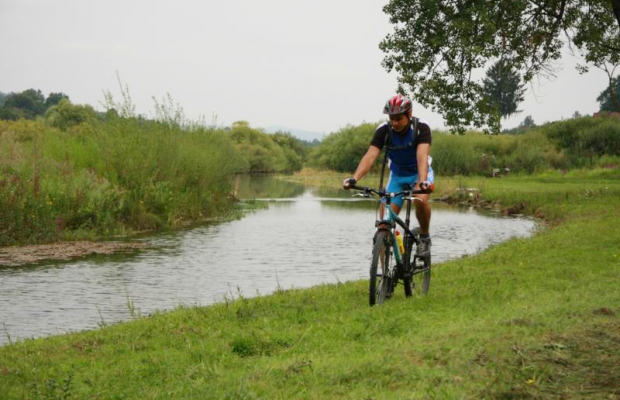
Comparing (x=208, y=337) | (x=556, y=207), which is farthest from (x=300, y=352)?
(x=556, y=207)

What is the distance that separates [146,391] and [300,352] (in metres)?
1.66

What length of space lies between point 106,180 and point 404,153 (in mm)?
16279

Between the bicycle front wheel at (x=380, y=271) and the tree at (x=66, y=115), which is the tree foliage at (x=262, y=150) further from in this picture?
the bicycle front wheel at (x=380, y=271)

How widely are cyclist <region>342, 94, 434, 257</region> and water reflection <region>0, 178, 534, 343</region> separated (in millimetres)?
2767

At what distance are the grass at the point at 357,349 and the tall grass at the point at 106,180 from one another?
11.8 m

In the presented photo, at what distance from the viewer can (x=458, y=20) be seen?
22.1m

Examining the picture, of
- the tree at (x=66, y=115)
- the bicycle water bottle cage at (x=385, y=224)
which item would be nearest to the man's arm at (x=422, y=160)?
the bicycle water bottle cage at (x=385, y=224)

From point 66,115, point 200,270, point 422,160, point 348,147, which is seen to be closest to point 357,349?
point 422,160

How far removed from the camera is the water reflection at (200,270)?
1193 cm

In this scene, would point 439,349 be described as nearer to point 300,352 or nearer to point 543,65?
point 300,352

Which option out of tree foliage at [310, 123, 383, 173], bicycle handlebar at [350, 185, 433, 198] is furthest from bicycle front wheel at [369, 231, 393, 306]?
tree foliage at [310, 123, 383, 173]

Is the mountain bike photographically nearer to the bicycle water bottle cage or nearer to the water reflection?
the bicycle water bottle cage

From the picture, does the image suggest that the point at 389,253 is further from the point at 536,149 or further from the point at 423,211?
the point at 536,149

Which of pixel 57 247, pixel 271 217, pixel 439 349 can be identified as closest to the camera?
pixel 439 349
